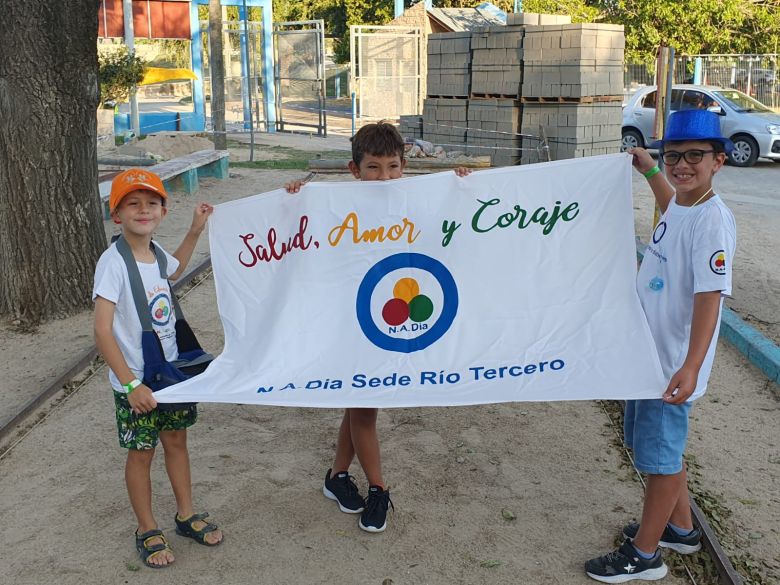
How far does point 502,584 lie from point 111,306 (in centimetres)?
178

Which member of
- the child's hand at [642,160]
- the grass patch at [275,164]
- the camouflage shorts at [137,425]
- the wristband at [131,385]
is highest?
the child's hand at [642,160]

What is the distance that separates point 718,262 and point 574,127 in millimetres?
10236

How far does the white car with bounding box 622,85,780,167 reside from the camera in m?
17.0

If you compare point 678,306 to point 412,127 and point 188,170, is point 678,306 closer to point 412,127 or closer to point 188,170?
point 188,170

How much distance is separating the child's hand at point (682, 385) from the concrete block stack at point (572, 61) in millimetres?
10303

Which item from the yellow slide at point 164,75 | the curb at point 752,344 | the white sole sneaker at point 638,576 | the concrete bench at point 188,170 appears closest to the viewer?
the white sole sneaker at point 638,576

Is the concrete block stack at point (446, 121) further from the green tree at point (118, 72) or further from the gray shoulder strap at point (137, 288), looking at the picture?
the gray shoulder strap at point (137, 288)

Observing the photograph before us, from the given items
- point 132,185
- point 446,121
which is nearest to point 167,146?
point 446,121

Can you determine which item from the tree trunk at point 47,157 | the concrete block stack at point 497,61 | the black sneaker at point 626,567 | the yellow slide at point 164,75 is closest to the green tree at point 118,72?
the yellow slide at point 164,75

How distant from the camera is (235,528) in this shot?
3629 mm

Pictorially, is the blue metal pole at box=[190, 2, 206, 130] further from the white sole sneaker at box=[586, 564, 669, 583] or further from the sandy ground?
the white sole sneaker at box=[586, 564, 669, 583]

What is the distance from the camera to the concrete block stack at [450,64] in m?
14.3

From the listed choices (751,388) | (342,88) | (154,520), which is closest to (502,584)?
(154,520)

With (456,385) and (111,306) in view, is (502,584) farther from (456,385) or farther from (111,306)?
(111,306)
